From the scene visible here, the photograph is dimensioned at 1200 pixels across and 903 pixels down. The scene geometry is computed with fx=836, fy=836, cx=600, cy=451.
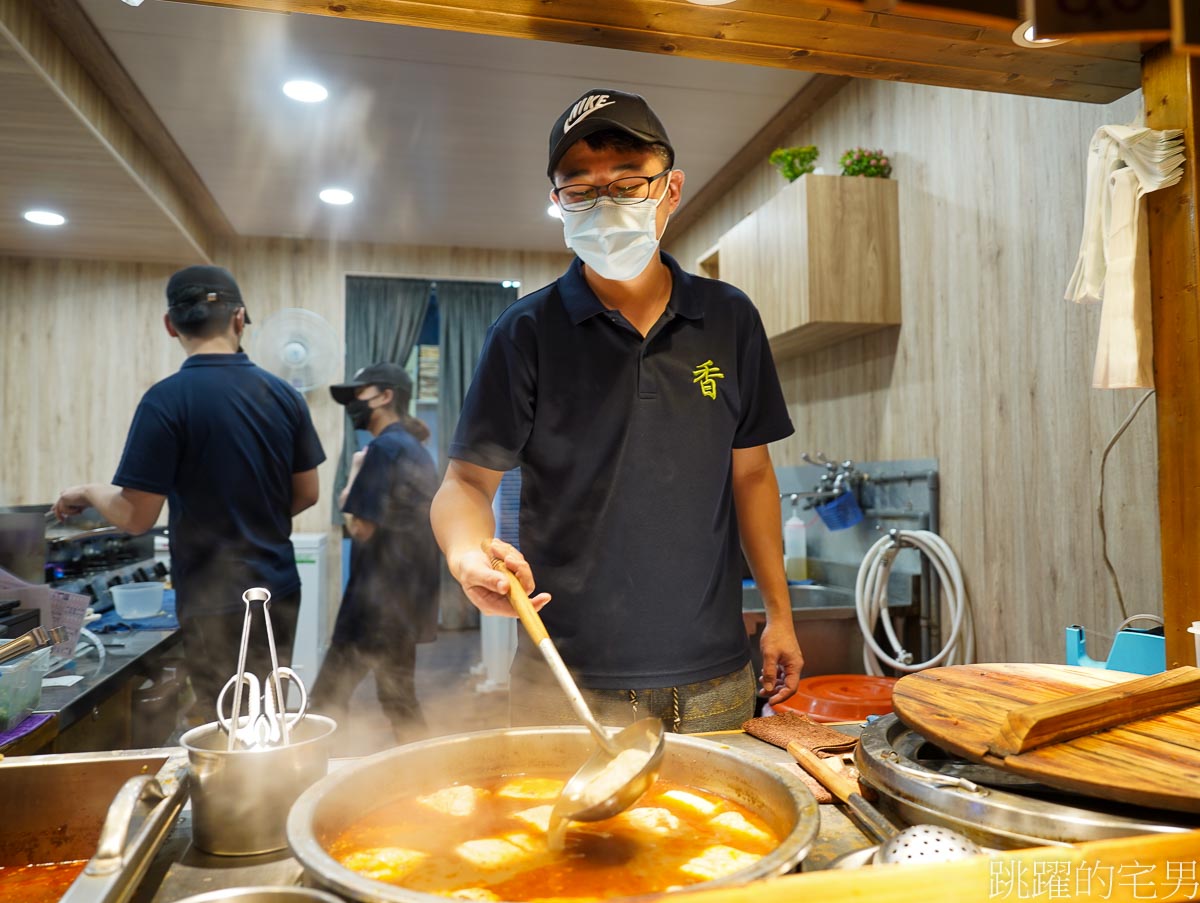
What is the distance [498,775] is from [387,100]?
3837mm

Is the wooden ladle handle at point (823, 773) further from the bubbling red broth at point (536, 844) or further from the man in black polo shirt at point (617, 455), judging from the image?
the man in black polo shirt at point (617, 455)

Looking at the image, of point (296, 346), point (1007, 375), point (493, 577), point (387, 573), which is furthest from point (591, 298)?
point (296, 346)

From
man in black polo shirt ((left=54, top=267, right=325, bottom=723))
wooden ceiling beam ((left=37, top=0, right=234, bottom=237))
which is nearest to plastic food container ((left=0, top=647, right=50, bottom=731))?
man in black polo shirt ((left=54, top=267, right=325, bottom=723))

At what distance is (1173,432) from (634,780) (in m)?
1.22

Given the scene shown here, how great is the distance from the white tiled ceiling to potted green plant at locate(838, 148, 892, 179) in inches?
27.2

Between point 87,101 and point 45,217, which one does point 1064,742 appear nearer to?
point 87,101

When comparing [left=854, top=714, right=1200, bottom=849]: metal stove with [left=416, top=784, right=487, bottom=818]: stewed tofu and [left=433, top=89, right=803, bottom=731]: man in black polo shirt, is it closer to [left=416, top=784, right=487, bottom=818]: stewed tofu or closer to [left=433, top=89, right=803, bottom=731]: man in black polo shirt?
[left=416, top=784, right=487, bottom=818]: stewed tofu

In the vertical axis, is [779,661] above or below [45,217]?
below

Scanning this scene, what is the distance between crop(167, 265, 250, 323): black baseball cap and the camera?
8.40 ft

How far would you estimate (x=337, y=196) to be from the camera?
18.1 ft

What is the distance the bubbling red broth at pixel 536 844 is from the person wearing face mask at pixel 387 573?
9.11 ft

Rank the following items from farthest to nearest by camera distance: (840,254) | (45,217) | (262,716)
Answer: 1. (45,217)
2. (840,254)
3. (262,716)

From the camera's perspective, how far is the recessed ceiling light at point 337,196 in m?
5.41

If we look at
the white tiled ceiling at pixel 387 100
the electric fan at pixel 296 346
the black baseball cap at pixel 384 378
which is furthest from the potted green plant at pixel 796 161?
the electric fan at pixel 296 346
